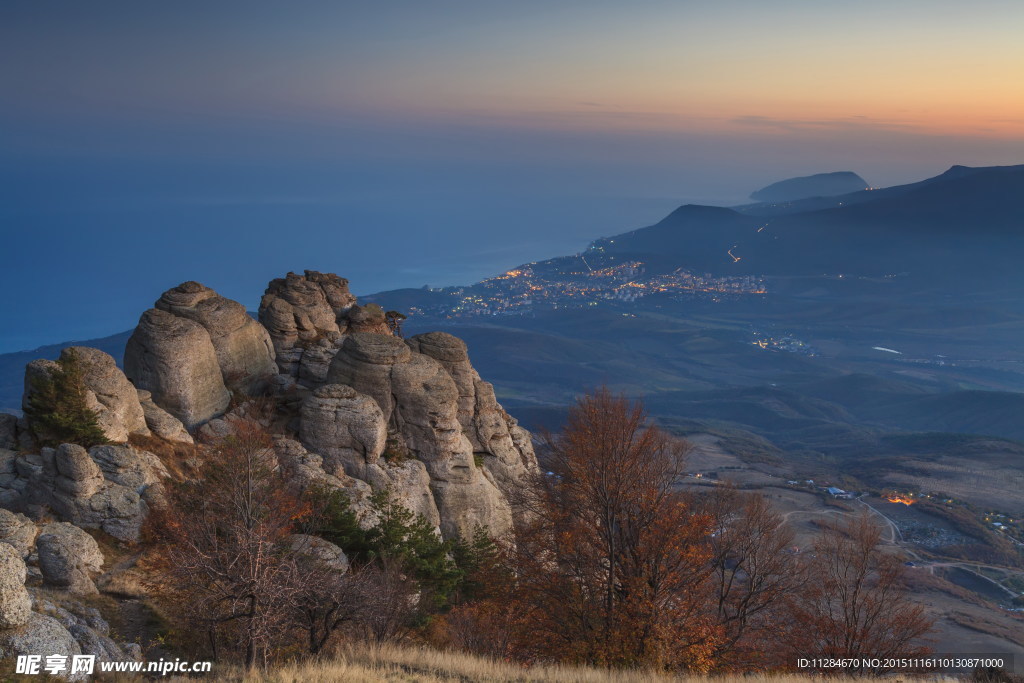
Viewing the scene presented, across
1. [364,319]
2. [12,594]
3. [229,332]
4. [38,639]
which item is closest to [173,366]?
[229,332]

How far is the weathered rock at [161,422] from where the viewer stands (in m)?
31.9

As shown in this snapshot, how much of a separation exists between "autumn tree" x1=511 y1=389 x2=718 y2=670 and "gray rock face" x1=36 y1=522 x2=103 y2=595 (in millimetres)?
14208

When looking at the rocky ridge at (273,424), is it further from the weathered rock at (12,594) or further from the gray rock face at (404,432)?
the weathered rock at (12,594)

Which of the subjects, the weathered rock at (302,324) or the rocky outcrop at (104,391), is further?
the weathered rock at (302,324)

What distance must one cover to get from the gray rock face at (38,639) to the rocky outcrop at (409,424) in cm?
1799

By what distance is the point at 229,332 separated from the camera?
38031mm

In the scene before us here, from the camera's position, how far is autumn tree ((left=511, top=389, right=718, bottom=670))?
25406 millimetres

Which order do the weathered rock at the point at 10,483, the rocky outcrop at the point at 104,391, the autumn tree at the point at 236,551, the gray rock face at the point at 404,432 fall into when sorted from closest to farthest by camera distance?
the autumn tree at the point at 236,551 → the weathered rock at the point at 10,483 → the rocky outcrop at the point at 104,391 → the gray rock face at the point at 404,432

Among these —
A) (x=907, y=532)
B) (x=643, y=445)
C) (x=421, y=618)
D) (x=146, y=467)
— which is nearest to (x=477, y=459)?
(x=643, y=445)

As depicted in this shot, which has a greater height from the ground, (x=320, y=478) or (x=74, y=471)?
(x=74, y=471)

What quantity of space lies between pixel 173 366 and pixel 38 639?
2002 cm

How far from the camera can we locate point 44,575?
829 inches

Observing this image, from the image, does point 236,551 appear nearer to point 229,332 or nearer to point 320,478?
point 320,478

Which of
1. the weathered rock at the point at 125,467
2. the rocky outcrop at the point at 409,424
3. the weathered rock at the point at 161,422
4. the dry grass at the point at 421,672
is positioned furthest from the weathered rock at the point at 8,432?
the dry grass at the point at 421,672
